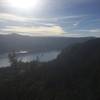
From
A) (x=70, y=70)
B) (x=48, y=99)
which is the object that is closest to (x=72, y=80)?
(x=70, y=70)

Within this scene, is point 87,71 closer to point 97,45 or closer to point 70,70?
point 70,70

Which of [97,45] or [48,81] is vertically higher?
[97,45]

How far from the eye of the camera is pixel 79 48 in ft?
210

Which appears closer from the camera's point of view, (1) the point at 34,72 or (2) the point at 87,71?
(2) the point at 87,71

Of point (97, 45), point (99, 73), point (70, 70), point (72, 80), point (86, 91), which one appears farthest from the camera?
point (97, 45)

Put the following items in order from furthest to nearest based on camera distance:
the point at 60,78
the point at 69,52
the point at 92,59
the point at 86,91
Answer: the point at 69,52 → the point at 92,59 → the point at 60,78 → the point at 86,91

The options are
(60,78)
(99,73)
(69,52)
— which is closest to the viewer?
(99,73)

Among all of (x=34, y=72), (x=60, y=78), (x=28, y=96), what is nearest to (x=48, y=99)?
(x=28, y=96)

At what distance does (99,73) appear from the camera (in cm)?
3916

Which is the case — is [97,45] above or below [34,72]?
above

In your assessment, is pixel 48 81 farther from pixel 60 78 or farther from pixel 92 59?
pixel 92 59

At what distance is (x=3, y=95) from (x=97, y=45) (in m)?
34.7

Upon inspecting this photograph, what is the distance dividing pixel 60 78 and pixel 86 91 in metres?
14.7

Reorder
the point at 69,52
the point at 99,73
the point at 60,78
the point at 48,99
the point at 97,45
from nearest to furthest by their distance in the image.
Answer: the point at 48,99
the point at 99,73
the point at 60,78
the point at 97,45
the point at 69,52
